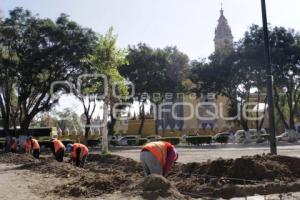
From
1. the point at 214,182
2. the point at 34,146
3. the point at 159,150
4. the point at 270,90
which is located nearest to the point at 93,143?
the point at 34,146

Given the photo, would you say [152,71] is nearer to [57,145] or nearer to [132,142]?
[132,142]

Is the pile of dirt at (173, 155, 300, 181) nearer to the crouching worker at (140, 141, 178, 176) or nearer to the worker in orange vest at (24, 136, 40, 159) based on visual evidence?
the crouching worker at (140, 141, 178, 176)

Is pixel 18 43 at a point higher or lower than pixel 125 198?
higher

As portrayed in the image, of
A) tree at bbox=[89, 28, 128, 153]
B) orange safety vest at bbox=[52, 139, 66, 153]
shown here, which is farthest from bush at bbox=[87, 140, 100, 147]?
orange safety vest at bbox=[52, 139, 66, 153]

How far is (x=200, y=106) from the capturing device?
7600 centimetres

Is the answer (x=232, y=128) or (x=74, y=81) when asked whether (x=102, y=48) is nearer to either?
(x=74, y=81)

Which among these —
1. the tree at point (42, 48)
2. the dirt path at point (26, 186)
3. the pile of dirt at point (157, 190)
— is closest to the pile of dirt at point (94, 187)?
the dirt path at point (26, 186)

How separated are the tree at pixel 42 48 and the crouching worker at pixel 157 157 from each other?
29.7 m

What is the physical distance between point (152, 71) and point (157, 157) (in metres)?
41.1

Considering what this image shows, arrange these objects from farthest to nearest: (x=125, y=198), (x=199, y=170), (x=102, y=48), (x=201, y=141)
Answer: (x=201, y=141)
(x=102, y=48)
(x=199, y=170)
(x=125, y=198)

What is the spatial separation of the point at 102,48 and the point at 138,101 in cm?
2917

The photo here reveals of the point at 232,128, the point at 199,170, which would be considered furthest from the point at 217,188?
the point at 232,128

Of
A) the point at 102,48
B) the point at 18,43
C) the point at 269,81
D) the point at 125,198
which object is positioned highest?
the point at 18,43

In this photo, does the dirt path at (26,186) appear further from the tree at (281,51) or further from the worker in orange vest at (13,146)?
the tree at (281,51)
